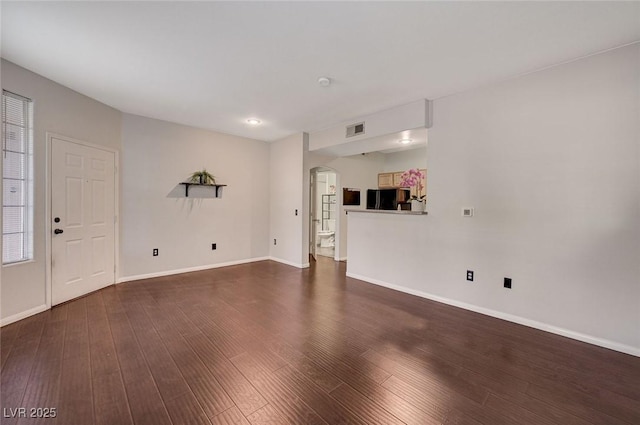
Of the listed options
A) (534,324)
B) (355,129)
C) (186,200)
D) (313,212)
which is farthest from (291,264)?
(534,324)

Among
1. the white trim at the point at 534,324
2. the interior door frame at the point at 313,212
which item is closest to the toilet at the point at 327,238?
the interior door frame at the point at 313,212

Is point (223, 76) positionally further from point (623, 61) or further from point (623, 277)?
point (623, 277)

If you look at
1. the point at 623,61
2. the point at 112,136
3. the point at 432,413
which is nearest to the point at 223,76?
the point at 112,136

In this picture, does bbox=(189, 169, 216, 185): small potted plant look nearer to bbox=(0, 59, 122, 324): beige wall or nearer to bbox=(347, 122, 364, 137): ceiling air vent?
bbox=(0, 59, 122, 324): beige wall

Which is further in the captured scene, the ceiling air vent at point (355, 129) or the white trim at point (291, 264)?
the white trim at point (291, 264)

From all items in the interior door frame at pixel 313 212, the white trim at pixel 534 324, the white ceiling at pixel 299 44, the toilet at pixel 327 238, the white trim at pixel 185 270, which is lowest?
the white trim at pixel 534 324

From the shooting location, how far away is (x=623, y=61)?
238cm

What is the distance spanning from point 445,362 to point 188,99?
4.19 m

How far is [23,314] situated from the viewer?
2.90 meters

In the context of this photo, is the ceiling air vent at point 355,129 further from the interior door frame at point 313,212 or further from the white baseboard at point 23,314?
the white baseboard at point 23,314

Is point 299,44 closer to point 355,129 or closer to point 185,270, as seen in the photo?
point 355,129

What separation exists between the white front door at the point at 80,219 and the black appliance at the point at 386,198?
5.15m

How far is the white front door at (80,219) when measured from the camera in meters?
3.29

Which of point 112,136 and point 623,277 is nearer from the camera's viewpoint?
point 623,277
